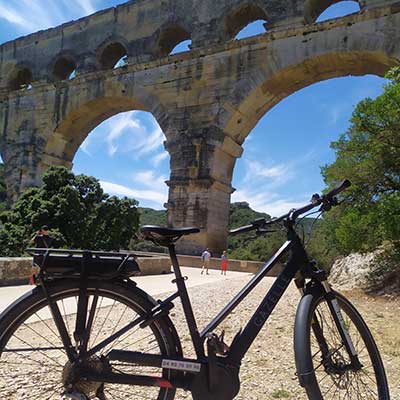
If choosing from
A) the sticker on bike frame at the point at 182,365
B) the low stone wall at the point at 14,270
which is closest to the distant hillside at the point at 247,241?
the sticker on bike frame at the point at 182,365

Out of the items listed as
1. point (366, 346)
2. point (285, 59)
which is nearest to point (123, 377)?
point (366, 346)

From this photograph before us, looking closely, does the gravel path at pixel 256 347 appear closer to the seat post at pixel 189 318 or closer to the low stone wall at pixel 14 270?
the seat post at pixel 189 318

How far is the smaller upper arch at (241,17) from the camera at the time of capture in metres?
15.4

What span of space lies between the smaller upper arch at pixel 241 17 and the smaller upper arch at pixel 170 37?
87.9 inches

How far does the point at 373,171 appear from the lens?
21.6 ft

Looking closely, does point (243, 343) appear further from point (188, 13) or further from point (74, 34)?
point (74, 34)

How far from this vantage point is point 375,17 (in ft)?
37.8

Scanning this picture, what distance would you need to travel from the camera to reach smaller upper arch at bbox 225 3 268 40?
15407 millimetres

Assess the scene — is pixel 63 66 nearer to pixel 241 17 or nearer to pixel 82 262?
pixel 241 17

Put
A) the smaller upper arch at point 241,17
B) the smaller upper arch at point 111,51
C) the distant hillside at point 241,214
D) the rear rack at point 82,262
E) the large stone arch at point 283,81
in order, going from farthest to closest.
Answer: the distant hillside at point 241,214
the smaller upper arch at point 111,51
the smaller upper arch at point 241,17
the large stone arch at point 283,81
the rear rack at point 82,262

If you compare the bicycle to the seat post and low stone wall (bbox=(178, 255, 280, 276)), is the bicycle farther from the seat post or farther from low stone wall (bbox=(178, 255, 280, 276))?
low stone wall (bbox=(178, 255, 280, 276))

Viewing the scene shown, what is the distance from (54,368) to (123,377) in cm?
46

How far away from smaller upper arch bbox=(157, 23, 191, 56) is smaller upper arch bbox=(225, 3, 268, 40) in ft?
7.32

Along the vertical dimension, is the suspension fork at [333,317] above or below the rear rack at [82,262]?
below
